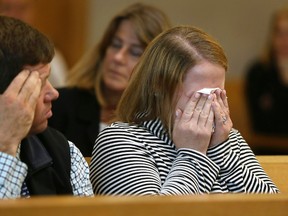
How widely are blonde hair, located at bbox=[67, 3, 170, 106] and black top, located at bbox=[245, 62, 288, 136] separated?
2197 mm

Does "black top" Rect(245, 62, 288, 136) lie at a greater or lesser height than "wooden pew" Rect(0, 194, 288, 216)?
lesser

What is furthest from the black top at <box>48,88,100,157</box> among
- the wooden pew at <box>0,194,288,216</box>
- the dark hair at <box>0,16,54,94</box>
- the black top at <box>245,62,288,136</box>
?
the black top at <box>245,62,288,136</box>

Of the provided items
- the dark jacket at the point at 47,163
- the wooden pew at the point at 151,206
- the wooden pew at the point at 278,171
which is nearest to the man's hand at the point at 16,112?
the dark jacket at the point at 47,163

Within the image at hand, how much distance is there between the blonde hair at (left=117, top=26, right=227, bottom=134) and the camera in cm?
221

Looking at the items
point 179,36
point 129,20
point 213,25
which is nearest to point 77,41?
point 213,25

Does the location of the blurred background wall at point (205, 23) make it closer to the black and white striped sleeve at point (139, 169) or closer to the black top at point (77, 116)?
the black top at point (77, 116)

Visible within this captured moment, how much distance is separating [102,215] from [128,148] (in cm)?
61

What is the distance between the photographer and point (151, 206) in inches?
63.7

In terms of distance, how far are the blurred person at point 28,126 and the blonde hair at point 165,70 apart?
0.79 feet

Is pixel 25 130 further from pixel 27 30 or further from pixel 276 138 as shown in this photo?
pixel 276 138

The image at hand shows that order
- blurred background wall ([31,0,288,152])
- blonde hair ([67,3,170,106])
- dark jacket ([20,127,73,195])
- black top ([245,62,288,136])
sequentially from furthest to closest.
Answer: blurred background wall ([31,0,288,152]), black top ([245,62,288,136]), blonde hair ([67,3,170,106]), dark jacket ([20,127,73,195])

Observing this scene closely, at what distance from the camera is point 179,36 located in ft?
7.44

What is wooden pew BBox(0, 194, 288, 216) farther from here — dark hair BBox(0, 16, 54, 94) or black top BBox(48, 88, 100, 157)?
black top BBox(48, 88, 100, 157)

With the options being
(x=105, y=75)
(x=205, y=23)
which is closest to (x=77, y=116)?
(x=105, y=75)
